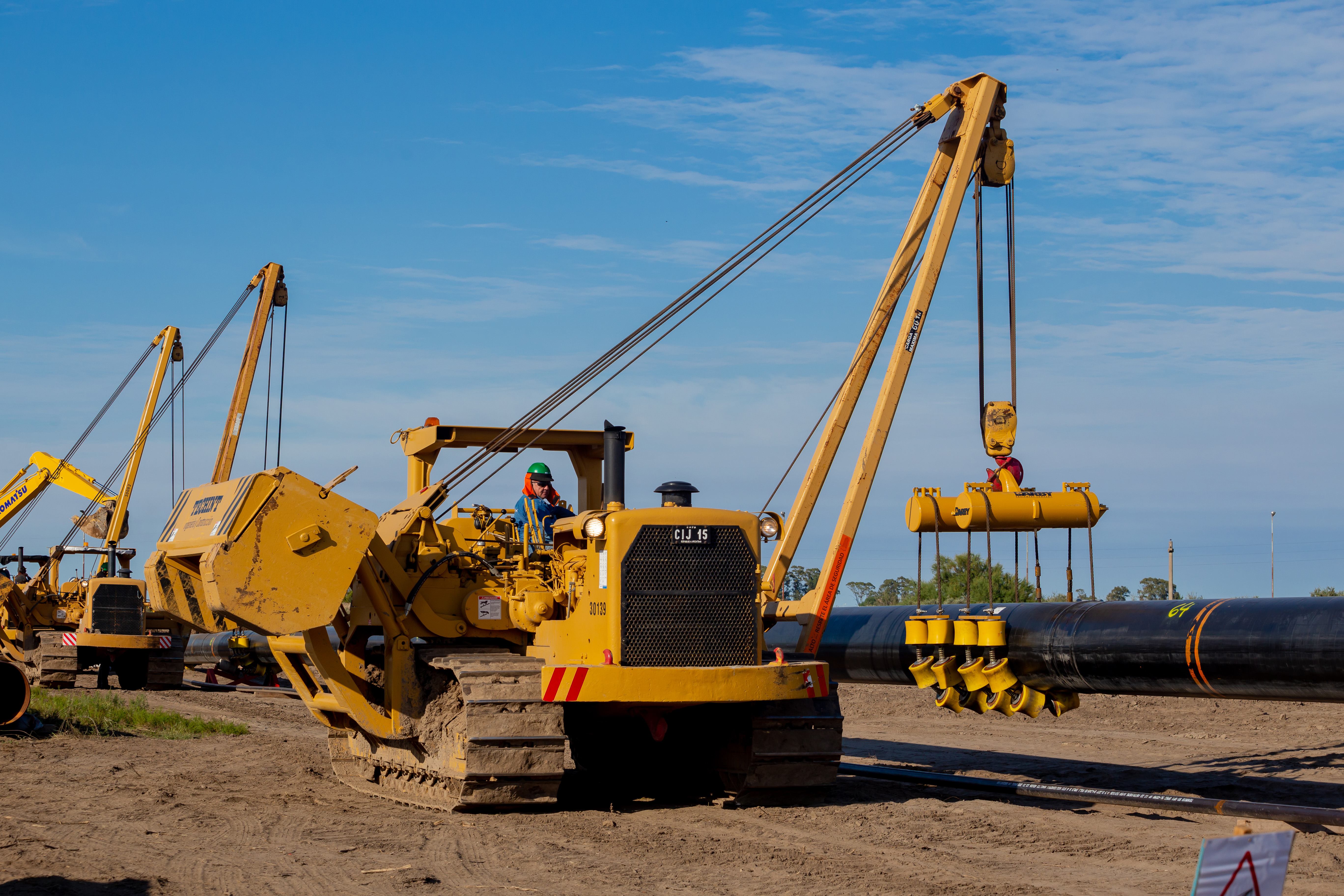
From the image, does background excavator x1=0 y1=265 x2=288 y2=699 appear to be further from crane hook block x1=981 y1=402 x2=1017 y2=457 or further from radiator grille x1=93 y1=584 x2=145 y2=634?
crane hook block x1=981 y1=402 x2=1017 y2=457

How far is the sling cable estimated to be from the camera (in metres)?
11.5

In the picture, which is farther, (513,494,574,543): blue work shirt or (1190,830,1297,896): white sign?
(513,494,574,543): blue work shirt

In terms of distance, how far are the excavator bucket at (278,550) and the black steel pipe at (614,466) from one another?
1.89m

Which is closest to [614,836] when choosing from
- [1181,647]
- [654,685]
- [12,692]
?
[654,685]

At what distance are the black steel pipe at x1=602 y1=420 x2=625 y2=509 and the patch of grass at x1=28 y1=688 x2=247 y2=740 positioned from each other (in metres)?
9.13

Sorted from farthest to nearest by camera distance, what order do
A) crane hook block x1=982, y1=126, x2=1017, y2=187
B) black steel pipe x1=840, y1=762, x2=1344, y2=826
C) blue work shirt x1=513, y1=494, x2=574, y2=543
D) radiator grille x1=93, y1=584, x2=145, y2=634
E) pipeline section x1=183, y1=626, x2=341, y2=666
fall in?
pipeline section x1=183, y1=626, x2=341, y2=666 < radiator grille x1=93, y1=584, x2=145, y2=634 < crane hook block x1=982, y1=126, x2=1017, y2=187 < blue work shirt x1=513, y1=494, x2=574, y2=543 < black steel pipe x1=840, y1=762, x2=1344, y2=826

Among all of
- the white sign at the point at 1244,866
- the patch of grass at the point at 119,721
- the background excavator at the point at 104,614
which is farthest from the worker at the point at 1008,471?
the background excavator at the point at 104,614

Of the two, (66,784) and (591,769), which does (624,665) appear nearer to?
(591,769)

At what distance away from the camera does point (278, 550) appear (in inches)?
405

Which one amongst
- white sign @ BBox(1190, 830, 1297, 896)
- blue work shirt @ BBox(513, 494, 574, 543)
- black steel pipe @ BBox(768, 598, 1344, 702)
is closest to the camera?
white sign @ BBox(1190, 830, 1297, 896)

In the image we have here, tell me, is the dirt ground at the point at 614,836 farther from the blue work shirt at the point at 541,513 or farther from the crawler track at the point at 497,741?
the blue work shirt at the point at 541,513

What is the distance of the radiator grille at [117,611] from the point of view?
2734 cm

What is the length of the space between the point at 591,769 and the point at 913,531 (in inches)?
152

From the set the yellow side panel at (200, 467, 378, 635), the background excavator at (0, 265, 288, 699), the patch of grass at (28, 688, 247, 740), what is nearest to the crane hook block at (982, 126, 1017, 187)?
the yellow side panel at (200, 467, 378, 635)
